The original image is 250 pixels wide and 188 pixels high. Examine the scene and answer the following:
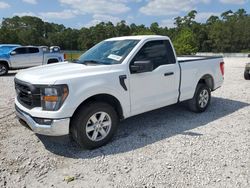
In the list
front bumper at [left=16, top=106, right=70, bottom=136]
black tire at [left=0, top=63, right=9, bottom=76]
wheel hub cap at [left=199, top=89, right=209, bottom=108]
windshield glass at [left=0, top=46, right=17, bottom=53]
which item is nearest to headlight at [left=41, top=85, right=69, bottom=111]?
front bumper at [left=16, top=106, right=70, bottom=136]

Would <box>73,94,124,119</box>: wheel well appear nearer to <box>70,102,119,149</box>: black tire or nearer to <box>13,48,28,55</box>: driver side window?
<box>70,102,119,149</box>: black tire

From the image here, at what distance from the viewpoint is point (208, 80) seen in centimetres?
674

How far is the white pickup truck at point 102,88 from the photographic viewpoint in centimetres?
399

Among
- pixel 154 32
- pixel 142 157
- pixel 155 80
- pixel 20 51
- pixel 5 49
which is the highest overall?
pixel 154 32

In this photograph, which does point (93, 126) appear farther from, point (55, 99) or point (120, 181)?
point (120, 181)

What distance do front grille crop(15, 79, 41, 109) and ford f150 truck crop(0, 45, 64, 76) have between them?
11.3 meters

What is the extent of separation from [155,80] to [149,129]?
99 cm

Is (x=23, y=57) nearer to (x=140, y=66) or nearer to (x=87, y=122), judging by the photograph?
(x=140, y=66)

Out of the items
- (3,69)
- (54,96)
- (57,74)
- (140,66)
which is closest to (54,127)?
(54,96)

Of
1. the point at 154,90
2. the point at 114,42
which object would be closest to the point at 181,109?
the point at 154,90

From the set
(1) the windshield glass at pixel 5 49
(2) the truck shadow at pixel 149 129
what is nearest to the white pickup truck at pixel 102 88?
(2) the truck shadow at pixel 149 129


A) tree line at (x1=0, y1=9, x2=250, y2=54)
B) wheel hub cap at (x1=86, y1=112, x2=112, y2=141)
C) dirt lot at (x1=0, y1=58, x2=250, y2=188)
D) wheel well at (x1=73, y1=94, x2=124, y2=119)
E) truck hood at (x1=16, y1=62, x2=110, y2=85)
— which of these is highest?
tree line at (x1=0, y1=9, x2=250, y2=54)

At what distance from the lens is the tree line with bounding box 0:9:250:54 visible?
67.8 m

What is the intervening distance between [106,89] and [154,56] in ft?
4.74
